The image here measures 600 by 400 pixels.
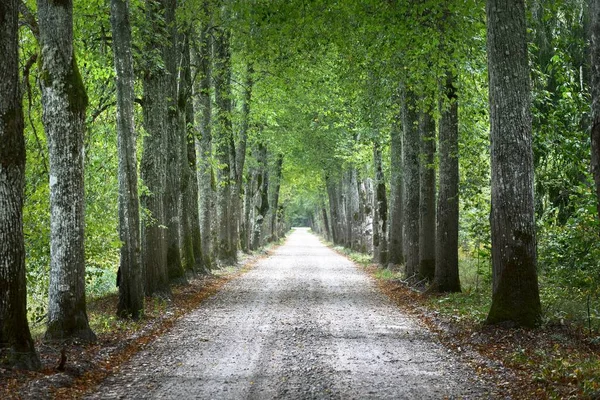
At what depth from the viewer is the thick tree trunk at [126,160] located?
12.8 m

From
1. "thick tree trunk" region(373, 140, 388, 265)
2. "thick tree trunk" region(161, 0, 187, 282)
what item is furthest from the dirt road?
"thick tree trunk" region(373, 140, 388, 265)

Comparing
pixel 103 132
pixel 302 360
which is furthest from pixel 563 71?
pixel 103 132

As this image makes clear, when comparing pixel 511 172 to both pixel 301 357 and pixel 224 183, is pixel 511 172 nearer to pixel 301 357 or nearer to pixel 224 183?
pixel 301 357

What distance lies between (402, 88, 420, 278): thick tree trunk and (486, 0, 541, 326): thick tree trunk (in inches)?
358

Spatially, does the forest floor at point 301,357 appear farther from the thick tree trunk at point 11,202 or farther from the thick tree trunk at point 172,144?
the thick tree trunk at point 172,144

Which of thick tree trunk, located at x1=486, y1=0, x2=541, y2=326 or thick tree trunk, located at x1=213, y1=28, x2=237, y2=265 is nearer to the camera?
thick tree trunk, located at x1=486, y1=0, x2=541, y2=326

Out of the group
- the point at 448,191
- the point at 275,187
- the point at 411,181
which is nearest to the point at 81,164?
the point at 448,191

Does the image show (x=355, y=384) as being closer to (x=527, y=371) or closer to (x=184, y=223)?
(x=527, y=371)

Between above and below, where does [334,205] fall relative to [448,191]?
below

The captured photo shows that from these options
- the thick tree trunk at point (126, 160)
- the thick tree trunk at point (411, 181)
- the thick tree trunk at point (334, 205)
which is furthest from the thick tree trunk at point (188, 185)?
the thick tree trunk at point (334, 205)

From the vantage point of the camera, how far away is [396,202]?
2586 cm

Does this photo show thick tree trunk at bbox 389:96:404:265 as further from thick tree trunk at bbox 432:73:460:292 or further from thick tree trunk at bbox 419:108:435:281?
thick tree trunk at bbox 432:73:460:292

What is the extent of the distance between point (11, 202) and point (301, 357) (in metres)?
4.46

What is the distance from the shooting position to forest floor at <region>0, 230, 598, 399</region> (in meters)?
7.67
